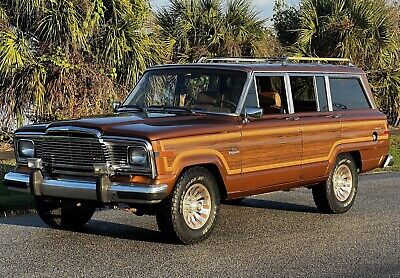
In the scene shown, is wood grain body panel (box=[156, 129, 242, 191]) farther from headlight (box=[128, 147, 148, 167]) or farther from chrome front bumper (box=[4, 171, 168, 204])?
chrome front bumper (box=[4, 171, 168, 204])

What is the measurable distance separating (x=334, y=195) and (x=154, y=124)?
10.9 ft

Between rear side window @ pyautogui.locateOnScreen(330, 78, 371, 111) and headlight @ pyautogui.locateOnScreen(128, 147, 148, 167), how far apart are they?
367cm

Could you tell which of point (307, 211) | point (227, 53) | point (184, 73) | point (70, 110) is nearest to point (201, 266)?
point (184, 73)

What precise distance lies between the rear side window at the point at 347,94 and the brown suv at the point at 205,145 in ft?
0.06

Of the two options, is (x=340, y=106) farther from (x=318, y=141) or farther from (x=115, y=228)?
(x=115, y=228)

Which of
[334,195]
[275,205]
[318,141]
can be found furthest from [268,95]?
[275,205]

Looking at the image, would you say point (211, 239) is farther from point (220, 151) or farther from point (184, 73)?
point (184, 73)

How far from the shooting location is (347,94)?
36.1ft

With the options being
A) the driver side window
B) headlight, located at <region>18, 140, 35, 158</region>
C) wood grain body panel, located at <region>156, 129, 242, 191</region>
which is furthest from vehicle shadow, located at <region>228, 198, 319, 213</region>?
headlight, located at <region>18, 140, 35, 158</region>

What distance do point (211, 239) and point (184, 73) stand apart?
2.13 metres

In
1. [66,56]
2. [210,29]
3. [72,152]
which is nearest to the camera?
[72,152]

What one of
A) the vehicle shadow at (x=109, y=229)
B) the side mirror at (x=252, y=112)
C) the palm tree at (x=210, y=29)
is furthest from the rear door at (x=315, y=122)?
the palm tree at (x=210, y=29)

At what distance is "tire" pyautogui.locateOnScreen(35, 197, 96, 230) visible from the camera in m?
9.03

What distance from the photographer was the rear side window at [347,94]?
35.1 feet
